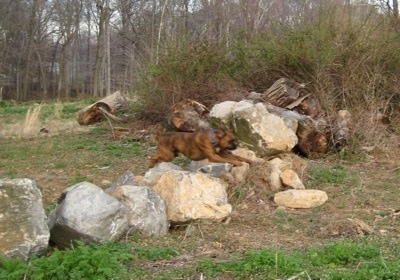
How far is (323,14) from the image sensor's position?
12.0 m

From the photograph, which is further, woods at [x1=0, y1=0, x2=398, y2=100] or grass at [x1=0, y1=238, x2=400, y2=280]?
woods at [x1=0, y1=0, x2=398, y2=100]

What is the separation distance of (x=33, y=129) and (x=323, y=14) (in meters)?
8.04

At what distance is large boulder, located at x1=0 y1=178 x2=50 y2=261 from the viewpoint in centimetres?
434

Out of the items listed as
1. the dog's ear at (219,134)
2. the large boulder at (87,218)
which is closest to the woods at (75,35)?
the dog's ear at (219,134)

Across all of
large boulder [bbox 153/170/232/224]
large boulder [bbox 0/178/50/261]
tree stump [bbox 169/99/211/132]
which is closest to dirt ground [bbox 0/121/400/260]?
large boulder [bbox 153/170/232/224]

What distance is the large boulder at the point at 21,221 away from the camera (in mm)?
4340

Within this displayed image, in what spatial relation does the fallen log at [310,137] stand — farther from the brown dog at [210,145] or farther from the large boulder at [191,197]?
the large boulder at [191,197]

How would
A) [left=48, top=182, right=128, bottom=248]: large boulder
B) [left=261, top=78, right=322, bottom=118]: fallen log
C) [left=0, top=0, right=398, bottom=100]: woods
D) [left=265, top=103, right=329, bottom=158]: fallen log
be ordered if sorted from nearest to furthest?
1. [left=48, top=182, right=128, bottom=248]: large boulder
2. [left=265, top=103, right=329, bottom=158]: fallen log
3. [left=261, top=78, right=322, bottom=118]: fallen log
4. [left=0, top=0, right=398, bottom=100]: woods

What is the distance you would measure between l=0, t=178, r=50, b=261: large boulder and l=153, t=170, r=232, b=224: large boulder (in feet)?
5.01

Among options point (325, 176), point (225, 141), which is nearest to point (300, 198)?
point (225, 141)

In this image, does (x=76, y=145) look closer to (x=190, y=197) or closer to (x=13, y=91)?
(x=190, y=197)

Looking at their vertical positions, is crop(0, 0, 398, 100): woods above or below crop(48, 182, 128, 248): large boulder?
above

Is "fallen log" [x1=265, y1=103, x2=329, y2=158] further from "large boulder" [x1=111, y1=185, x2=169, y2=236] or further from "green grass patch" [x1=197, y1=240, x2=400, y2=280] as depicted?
"green grass patch" [x1=197, y1=240, x2=400, y2=280]

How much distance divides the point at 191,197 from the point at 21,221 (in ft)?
6.32
